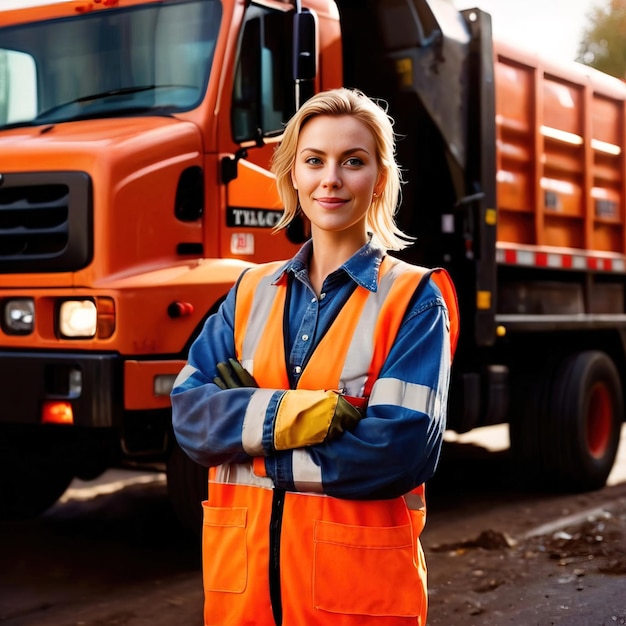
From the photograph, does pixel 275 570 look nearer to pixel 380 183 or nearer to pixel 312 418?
pixel 312 418

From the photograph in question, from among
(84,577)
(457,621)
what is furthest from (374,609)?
(84,577)

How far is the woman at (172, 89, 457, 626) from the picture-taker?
195 centimetres

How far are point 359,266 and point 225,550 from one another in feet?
1.97

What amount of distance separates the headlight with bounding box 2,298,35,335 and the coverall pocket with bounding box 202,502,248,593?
2603 mm

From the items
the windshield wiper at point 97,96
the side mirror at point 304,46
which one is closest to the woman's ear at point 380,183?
the side mirror at point 304,46

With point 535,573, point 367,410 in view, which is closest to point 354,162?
point 367,410

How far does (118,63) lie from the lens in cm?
499

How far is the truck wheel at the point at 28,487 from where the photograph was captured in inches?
231

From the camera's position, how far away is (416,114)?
5.66 metres

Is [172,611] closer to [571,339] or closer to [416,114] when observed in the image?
[416,114]

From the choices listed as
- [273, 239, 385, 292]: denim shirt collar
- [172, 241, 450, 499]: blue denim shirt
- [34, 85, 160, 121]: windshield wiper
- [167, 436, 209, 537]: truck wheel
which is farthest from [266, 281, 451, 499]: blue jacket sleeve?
[34, 85, 160, 121]: windshield wiper

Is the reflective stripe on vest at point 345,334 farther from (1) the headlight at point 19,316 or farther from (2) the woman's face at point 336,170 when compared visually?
(1) the headlight at point 19,316

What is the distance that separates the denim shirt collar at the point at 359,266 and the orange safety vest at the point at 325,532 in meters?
0.02

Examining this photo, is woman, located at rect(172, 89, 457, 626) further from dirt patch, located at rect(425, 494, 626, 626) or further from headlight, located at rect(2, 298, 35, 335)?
headlight, located at rect(2, 298, 35, 335)
